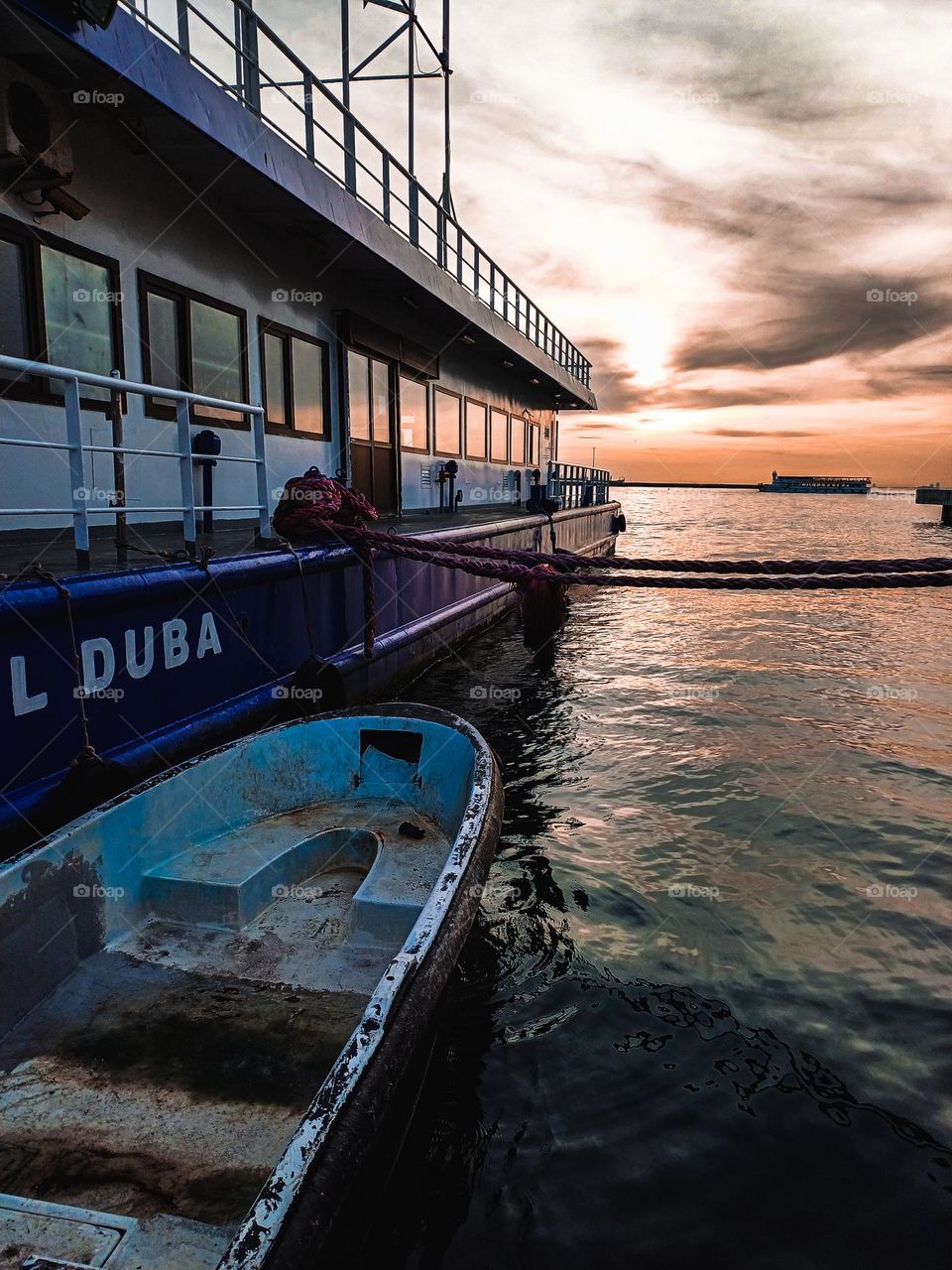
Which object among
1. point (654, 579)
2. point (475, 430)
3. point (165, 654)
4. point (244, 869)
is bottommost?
point (244, 869)

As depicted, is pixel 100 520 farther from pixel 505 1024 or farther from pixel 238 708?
pixel 505 1024

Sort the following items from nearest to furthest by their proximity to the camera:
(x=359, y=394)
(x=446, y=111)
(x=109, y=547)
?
(x=109, y=547) → (x=359, y=394) → (x=446, y=111)

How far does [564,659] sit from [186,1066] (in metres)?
9.36

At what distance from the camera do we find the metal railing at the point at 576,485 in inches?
946

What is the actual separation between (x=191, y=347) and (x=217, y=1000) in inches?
293

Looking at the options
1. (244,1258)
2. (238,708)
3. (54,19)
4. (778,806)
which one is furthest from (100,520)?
(244,1258)

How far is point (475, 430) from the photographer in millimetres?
20125

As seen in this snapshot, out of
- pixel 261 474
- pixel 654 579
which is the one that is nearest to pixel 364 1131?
pixel 654 579

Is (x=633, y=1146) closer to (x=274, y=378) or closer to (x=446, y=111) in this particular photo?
(x=274, y=378)

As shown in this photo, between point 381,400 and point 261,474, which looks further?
point 381,400

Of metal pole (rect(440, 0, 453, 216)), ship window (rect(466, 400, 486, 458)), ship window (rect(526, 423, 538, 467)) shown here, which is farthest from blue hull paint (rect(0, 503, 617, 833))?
ship window (rect(526, 423, 538, 467))

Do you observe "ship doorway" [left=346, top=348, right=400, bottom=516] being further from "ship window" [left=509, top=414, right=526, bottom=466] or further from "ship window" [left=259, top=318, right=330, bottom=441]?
"ship window" [left=509, top=414, right=526, bottom=466]

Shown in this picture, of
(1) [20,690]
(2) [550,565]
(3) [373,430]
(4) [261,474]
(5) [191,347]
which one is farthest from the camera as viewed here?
(3) [373,430]

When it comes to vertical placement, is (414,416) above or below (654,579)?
above
